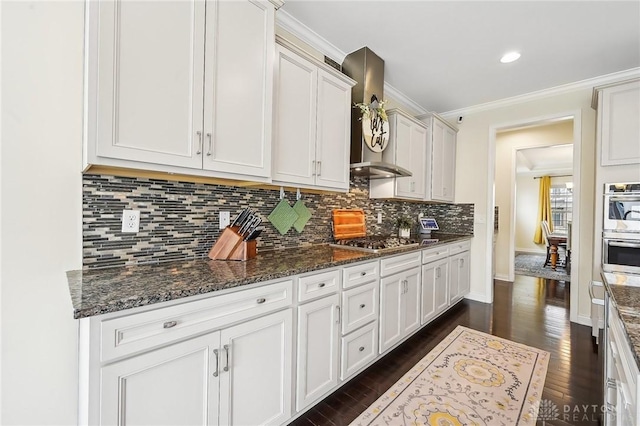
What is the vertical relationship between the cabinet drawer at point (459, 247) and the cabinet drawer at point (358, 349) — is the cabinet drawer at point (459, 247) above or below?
above

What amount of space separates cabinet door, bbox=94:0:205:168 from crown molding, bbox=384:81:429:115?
2409 mm

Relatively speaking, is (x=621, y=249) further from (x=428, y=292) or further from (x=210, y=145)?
(x=210, y=145)

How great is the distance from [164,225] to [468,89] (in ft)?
11.6

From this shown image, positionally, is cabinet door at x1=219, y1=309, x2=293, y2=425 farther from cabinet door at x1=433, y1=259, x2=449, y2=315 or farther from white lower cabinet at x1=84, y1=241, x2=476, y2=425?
cabinet door at x1=433, y1=259, x2=449, y2=315

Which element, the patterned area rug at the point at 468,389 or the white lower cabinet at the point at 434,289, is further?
the white lower cabinet at the point at 434,289

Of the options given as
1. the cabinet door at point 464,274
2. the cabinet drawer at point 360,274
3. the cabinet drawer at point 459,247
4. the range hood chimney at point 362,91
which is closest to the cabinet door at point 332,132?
the range hood chimney at point 362,91

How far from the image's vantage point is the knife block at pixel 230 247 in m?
1.71

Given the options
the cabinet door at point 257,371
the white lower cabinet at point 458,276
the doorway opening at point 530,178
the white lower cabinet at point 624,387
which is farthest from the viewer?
the white lower cabinet at point 458,276

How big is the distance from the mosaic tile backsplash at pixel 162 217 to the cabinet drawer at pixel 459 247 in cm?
189

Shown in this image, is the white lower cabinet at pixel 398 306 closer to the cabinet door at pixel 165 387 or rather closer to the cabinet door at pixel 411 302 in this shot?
the cabinet door at pixel 411 302

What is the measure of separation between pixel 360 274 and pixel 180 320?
1.20m

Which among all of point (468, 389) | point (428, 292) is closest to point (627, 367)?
point (468, 389)

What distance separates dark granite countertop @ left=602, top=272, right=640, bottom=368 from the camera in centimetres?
75

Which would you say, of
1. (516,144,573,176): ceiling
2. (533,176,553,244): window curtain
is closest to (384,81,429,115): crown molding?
(516,144,573,176): ceiling
